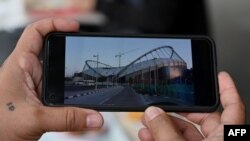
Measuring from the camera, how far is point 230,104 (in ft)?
1.93

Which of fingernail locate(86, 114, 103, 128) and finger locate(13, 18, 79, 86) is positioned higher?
finger locate(13, 18, 79, 86)

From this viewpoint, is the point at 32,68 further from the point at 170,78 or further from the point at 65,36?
the point at 170,78

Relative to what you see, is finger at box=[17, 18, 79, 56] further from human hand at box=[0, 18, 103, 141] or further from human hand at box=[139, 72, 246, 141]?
human hand at box=[139, 72, 246, 141]

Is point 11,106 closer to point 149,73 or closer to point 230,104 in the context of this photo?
point 149,73

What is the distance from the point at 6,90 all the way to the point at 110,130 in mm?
304

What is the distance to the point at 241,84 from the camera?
4.89ft

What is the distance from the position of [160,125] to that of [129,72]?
0.34ft

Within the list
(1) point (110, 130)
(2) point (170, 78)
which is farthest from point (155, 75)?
(1) point (110, 130)

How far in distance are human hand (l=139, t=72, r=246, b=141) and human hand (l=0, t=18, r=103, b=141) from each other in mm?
81

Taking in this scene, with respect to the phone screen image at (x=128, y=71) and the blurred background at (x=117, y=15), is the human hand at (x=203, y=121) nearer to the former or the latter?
the phone screen image at (x=128, y=71)

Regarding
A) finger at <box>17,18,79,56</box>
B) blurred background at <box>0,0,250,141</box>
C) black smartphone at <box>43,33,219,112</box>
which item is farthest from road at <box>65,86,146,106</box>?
blurred background at <box>0,0,250,141</box>

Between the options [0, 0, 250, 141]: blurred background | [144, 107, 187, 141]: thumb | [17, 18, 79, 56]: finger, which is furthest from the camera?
[0, 0, 250, 141]: blurred background

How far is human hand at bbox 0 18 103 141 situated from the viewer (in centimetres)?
57

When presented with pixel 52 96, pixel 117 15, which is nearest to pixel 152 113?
pixel 52 96
